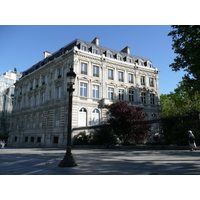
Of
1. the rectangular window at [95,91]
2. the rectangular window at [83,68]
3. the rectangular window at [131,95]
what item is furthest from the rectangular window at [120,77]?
the rectangular window at [83,68]

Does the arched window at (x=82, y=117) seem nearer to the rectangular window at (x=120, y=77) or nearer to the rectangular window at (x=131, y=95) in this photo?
the rectangular window at (x=120, y=77)

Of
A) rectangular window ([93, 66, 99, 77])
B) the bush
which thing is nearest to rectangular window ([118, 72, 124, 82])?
rectangular window ([93, 66, 99, 77])

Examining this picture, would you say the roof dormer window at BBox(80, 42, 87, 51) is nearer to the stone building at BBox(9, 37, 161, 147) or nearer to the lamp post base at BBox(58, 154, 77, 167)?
the stone building at BBox(9, 37, 161, 147)

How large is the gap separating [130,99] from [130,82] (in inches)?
125

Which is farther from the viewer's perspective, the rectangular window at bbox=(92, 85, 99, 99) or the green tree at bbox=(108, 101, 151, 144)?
the rectangular window at bbox=(92, 85, 99, 99)

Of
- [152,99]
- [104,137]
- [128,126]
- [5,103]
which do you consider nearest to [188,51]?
[128,126]

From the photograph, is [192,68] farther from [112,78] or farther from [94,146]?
[112,78]

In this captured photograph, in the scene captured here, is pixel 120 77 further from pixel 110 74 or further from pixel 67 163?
pixel 67 163

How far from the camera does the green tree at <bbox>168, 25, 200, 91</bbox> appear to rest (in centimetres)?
1524

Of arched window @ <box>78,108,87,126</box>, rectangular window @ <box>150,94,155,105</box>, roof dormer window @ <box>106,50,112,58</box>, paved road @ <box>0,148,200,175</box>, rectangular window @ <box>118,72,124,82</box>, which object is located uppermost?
roof dormer window @ <box>106,50,112,58</box>

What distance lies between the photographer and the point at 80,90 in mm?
27812

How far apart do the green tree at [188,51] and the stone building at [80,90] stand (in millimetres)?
13952

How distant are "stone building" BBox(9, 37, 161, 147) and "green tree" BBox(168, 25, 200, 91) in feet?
45.8

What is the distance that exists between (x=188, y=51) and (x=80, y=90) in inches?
628
